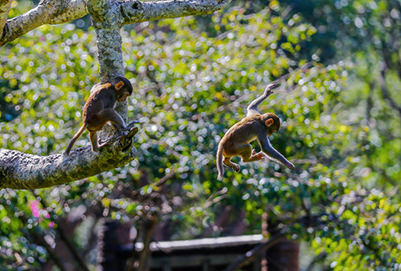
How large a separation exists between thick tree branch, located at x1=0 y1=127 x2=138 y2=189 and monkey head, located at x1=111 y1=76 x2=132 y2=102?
1.36ft

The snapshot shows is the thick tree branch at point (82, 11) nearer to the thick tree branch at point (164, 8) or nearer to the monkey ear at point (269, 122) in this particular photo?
the thick tree branch at point (164, 8)

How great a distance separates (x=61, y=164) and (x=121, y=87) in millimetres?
679

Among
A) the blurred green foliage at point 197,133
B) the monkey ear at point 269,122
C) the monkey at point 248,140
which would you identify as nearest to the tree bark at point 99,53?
the monkey at point 248,140

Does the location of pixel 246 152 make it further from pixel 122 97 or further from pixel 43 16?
pixel 43 16

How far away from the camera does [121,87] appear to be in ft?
13.4

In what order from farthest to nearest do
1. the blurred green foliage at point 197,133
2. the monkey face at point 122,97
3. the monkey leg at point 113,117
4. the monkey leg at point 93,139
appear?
the blurred green foliage at point 197,133 → the monkey face at point 122,97 → the monkey leg at point 93,139 → the monkey leg at point 113,117

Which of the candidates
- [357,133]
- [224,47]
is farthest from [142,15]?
[357,133]

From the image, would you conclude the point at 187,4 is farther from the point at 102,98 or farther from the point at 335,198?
the point at 335,198

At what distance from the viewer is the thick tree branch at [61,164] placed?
147 inches

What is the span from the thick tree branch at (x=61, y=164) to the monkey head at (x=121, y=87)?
41cm

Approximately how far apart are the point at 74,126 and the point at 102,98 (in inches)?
132

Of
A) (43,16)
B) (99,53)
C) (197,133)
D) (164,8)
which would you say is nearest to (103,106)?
(99,53)

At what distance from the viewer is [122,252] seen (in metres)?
9.67

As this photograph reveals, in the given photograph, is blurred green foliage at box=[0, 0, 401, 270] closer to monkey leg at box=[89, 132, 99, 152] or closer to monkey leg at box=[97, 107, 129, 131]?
monkey leg at box=[89, 132, 99, 152]
